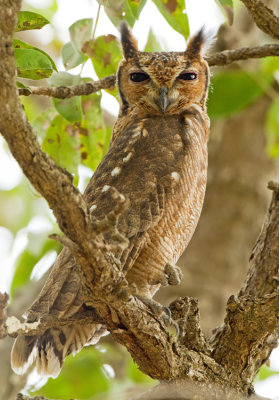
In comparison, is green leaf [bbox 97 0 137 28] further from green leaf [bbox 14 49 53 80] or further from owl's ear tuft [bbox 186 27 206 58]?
owl's ear tuft [bbox 186 27 206 58]

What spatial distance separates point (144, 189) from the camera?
2898 millimetres

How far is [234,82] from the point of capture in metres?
4.23

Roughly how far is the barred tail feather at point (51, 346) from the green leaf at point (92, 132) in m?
0.79

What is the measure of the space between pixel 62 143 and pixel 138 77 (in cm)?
60

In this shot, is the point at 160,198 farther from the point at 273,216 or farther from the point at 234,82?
the point at 234,82

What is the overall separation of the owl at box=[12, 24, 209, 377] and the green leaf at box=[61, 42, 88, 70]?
51 centimetres

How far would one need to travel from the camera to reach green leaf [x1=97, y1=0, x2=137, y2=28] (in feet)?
8.21

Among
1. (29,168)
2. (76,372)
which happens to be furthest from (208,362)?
(76,372)

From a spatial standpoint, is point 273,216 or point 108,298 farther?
point 273,216

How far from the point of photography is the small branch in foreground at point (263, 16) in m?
2.93

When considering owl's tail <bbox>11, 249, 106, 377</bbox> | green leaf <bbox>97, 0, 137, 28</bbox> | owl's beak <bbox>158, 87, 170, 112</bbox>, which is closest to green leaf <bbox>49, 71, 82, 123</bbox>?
green leaf <bbox>97, 0, 137, 28</bbox>

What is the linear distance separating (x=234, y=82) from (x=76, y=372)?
227 cm

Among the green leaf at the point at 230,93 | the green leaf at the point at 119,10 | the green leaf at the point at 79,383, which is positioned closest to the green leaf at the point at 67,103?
the green leaf at the point at 119,10

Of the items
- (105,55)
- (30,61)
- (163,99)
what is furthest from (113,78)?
(30,61)
